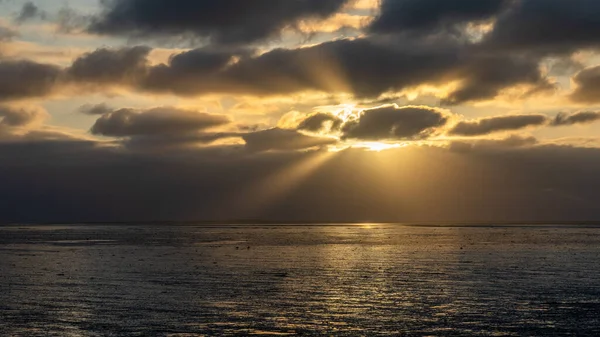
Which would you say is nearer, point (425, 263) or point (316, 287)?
point (316, 287)

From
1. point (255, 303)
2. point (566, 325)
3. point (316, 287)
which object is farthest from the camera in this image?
point (316, 287)

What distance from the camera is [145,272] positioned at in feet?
228

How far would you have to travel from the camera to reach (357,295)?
50.2m

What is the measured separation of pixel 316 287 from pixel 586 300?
65.4ft

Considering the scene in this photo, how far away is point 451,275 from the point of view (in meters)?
65.6

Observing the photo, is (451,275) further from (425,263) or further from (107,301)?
(107,301)

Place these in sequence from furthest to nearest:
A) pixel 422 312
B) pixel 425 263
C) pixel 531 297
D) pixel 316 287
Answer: pixel 425 263, pixel 316 287, pixel 531 297, pixel 422 312

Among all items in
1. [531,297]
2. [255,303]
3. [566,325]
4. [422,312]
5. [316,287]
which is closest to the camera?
[566,325]

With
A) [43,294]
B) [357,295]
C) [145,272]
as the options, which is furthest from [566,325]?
[145,272]

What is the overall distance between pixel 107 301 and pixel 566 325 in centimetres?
2890

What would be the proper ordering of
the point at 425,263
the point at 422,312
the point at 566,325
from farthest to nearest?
the point at 425,263 < the point at 422,312 < the point at 566,325

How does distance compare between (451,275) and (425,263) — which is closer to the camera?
(451,275)

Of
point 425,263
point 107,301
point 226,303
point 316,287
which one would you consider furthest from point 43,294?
point 425,263

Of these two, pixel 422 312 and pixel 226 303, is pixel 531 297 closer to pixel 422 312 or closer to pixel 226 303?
pixel 422 312
